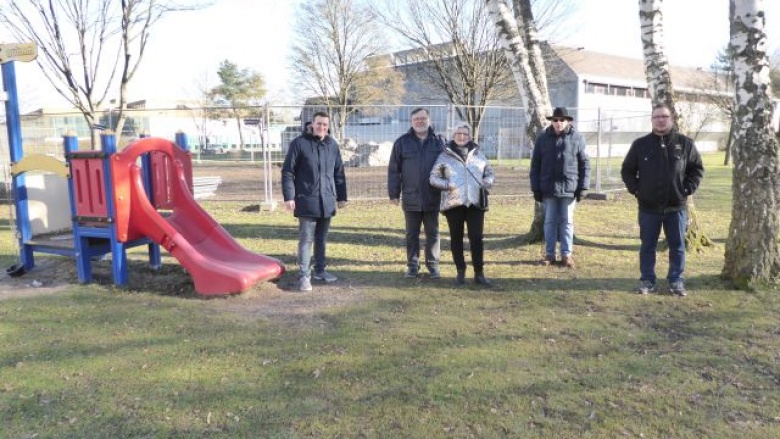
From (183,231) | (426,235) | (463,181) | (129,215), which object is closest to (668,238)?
(463,181)

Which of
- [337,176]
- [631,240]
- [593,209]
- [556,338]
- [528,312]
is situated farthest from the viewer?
[593,209]

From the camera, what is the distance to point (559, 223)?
670 cm

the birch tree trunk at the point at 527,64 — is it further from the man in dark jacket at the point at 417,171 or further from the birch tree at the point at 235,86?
the birch tree at the point at 235,86

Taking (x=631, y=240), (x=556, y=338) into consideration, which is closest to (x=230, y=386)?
(x=556, y=338)

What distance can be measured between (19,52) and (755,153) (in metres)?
7.65

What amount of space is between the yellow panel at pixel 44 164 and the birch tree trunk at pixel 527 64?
17.6ft

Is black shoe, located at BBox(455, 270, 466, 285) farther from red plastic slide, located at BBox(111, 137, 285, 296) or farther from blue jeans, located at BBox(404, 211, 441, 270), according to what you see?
red plastic slide, located at BBox(111, 137, 285, 296)

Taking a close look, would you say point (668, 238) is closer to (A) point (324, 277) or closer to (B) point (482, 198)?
(B) point (482, 198)

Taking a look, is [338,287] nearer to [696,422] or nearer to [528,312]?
[528,312]

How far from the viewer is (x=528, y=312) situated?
502 cm

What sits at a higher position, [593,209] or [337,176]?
[337,176]

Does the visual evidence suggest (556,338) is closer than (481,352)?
No

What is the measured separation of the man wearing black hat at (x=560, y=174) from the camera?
252 inches

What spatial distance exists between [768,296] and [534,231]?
123 inches
